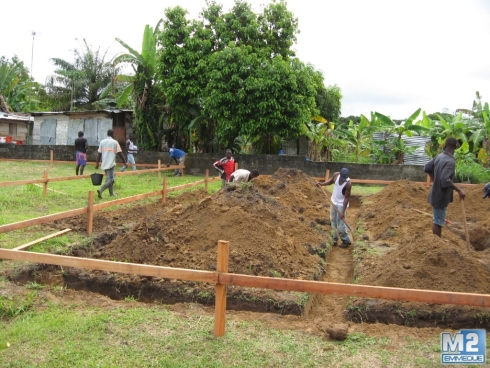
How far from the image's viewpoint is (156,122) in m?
21.9

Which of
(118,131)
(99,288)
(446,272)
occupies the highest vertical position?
(118,131)

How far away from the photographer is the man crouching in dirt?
27.9 feet

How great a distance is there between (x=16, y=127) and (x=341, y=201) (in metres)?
23.9

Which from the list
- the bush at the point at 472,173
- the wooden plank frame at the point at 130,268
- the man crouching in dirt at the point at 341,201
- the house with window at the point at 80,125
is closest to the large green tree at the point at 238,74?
the house with window at the point at 80,125

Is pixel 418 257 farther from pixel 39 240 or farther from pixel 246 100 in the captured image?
pixel 246 100

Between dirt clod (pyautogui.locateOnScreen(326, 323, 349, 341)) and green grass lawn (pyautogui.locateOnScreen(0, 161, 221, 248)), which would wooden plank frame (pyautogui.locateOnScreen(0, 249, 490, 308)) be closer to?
dirt clod (pyautogui.locateOnScreen(326, 323, 349, 341))

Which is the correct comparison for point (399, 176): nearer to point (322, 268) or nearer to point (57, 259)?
point (322, 268)

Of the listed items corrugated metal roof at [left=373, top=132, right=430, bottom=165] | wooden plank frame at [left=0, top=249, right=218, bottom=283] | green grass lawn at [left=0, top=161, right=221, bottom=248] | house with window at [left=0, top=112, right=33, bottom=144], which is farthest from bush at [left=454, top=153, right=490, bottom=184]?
house with window at [left=0, top=112, right=33, bottom=144]

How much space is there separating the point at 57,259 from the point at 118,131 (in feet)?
68.0

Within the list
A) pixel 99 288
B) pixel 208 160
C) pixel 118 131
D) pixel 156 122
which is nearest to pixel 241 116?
pixel 208 160

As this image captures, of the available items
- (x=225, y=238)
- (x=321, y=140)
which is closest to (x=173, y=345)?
(x=225, y=238)

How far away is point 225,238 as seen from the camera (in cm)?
694

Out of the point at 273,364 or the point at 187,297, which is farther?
the point at 187,297

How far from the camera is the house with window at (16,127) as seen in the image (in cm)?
2597
